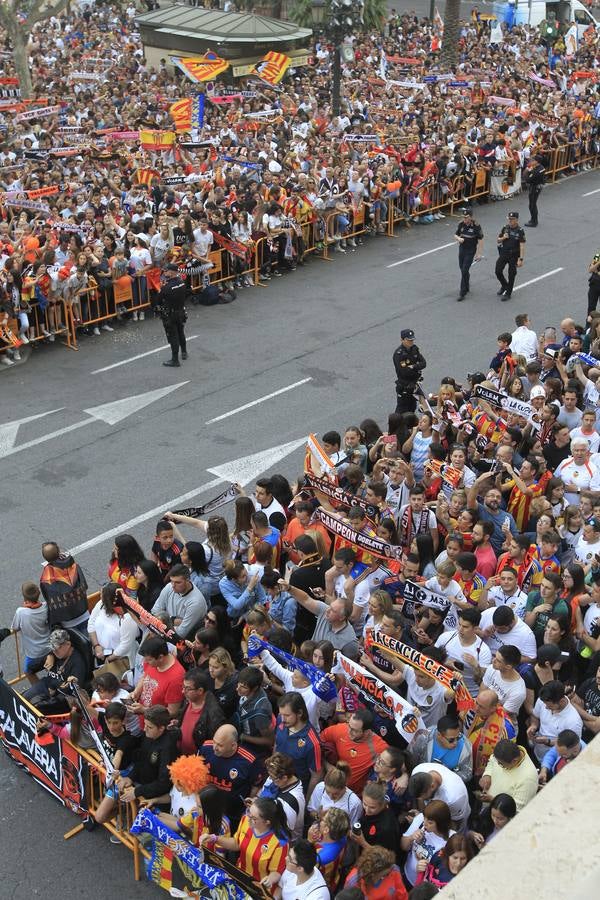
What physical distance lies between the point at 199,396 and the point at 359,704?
882 centimetres

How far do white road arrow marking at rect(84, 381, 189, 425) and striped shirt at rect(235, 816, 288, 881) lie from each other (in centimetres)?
904

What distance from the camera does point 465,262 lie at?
63.1 feet

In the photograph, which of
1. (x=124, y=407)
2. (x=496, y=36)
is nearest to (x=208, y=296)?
(x=124, y=407)

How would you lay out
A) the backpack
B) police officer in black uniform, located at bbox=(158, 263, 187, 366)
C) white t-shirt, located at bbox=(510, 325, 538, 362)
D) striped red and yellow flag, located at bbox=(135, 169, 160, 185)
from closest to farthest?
white t-shirt, located at bbox=(510, 325, 538, 362)
police officer in black uniform, located at bbox=(158, 263, 187, 366)
the backpack
striped red and yellow flag, located at bbox=(135, 169, 160, 185)

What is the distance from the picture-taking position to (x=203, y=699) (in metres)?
7.46

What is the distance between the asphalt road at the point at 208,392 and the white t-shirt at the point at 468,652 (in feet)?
8.92

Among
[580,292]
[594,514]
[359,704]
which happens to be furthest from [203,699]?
[580,292]

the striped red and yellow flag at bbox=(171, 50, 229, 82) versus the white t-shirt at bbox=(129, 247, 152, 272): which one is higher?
the striped red and yellow flag at bbox=(171, 50, 229, 82)

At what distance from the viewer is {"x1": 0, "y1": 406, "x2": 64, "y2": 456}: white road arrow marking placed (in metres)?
14.2

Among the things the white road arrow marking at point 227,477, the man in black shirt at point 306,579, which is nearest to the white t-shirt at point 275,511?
the man in black shirt at point 306,579

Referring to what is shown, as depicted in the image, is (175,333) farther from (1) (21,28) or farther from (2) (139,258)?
(1) (21,28)

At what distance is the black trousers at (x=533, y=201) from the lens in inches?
912

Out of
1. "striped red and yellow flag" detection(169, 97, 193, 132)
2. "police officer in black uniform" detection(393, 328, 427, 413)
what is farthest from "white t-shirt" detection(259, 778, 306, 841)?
"striped red and yellow flag" detection(169, 97, 193, 132)

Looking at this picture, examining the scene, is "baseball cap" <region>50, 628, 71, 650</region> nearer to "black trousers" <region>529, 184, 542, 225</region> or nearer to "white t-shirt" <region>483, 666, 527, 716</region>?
"white t-shirt" <region>483, 666, 527, 716</region>
